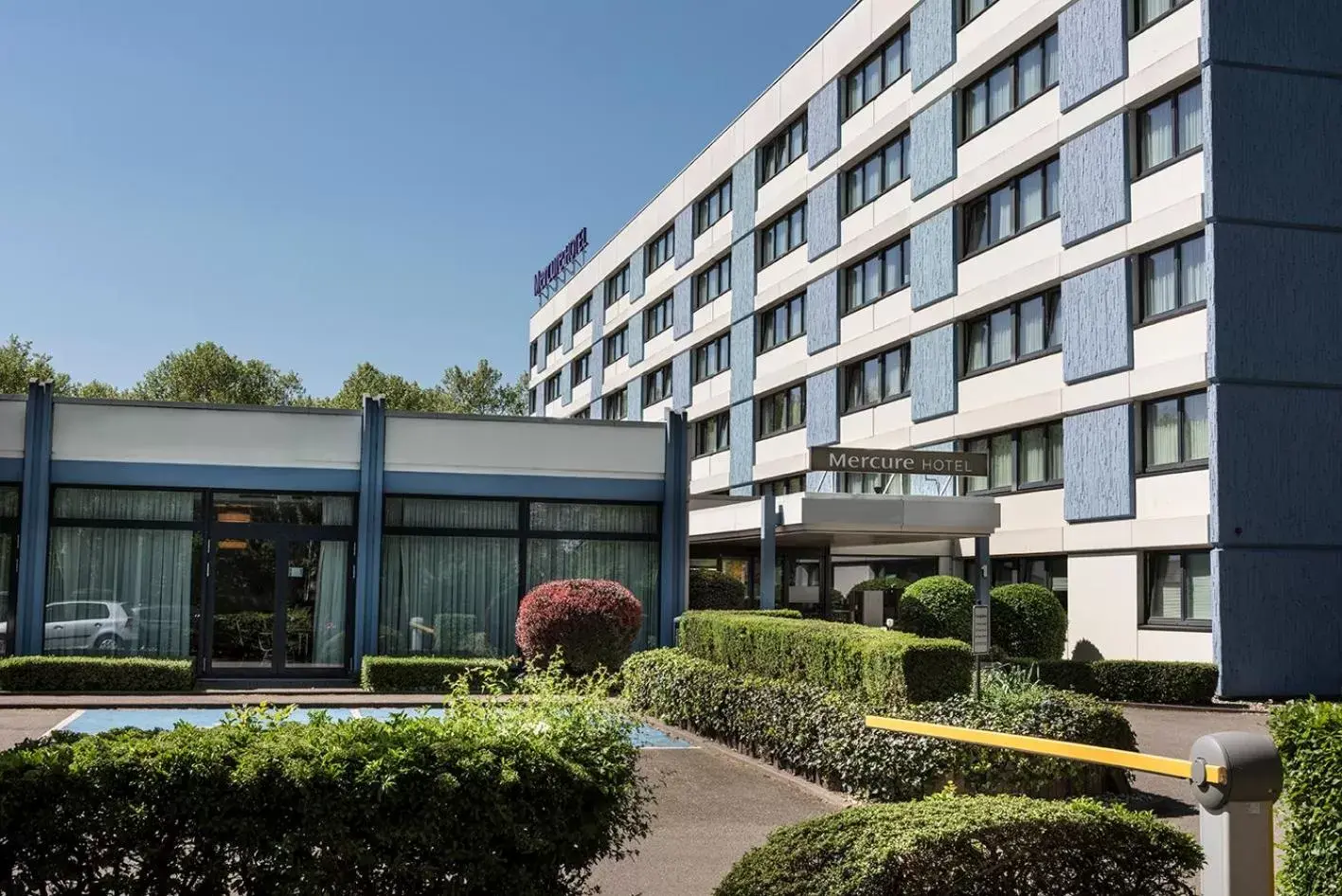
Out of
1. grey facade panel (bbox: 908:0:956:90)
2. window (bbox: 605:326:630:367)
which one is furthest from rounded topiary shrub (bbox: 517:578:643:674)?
window (bbox: 605:326:630:367)

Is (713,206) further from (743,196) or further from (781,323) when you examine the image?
(781,323)

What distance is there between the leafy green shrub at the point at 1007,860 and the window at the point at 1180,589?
20701mm

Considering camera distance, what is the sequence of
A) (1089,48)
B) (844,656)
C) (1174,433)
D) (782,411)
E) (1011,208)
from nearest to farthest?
1. (844,656)
2. (1174,433)
3. (1089,48)
4. (1011,208)
5. (782,411)

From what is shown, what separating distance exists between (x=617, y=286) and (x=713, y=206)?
1136 cm

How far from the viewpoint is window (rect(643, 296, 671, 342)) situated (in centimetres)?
5178

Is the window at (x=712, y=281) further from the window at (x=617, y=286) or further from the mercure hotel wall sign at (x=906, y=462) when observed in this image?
the mercure hotel wall sign at (x=906, y=462)

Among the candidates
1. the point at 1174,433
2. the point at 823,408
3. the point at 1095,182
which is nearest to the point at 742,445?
the point at 823,408

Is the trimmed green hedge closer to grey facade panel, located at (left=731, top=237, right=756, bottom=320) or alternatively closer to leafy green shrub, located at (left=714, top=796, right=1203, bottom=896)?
leafy green shrub, located at (left=714, top=796, right=1203, bottom=896)

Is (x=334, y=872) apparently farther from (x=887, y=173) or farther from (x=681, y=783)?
(x=887, y=173)

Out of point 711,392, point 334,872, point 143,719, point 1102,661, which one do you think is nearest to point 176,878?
point 334,872

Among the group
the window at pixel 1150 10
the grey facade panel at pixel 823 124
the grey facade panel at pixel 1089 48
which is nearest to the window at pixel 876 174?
the grey facade panel at pixel 823 124

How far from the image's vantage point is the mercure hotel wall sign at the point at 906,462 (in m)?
27.0

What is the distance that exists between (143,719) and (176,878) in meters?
13.5

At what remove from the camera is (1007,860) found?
510 cm
